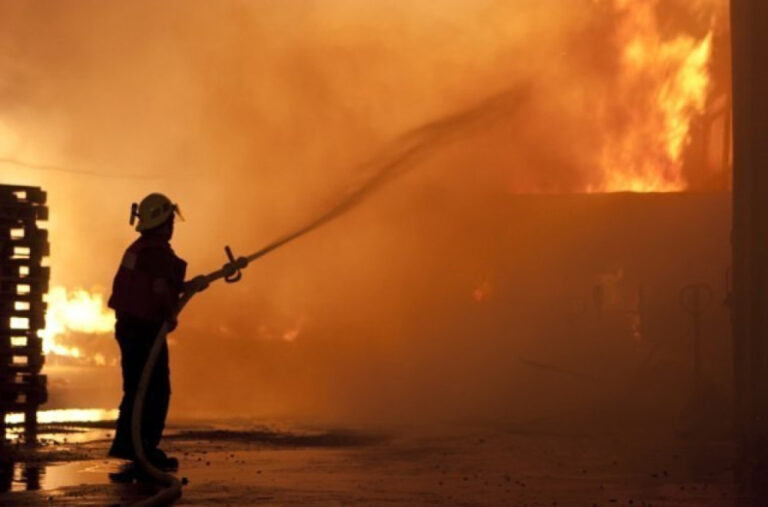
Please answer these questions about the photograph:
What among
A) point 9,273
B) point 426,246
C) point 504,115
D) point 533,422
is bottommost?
point 533,422

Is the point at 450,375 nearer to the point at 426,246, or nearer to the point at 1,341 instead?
the point at 426,246

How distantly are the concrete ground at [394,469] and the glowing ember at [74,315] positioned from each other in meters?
18.3

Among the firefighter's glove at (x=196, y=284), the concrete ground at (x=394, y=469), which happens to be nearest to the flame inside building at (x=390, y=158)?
the concrete ground at (x=394, y=469)

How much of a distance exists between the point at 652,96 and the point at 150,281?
2112 cm

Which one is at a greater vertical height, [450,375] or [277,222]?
[277,222]

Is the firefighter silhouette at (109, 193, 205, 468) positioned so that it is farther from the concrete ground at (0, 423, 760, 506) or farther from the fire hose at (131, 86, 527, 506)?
the concrete ground at (0, 423, 760, 506)

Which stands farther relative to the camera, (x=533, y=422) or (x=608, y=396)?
(x=608, y=396)

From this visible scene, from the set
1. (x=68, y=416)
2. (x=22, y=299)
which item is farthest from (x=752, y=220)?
(x=68, y=416)

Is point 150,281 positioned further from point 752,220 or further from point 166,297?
point 752,220

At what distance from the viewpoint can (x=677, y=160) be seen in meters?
33.6

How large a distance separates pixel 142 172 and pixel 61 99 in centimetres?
220

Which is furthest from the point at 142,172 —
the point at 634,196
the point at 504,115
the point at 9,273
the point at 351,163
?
the point at 9,273

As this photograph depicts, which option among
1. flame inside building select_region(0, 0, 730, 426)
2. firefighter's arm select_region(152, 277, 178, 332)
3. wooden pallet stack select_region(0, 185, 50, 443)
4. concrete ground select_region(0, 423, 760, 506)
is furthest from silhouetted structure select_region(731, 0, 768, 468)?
flame inside building select_region(0, 0, 730, 426)

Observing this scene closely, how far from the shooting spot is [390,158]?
108 ft
